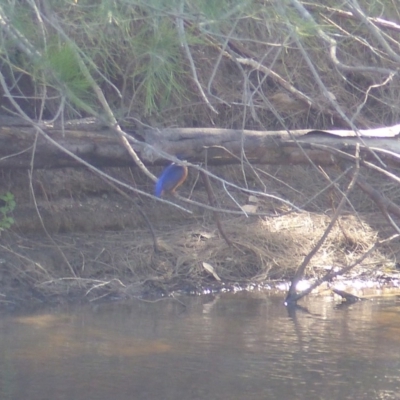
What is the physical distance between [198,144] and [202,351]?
4.74 ft

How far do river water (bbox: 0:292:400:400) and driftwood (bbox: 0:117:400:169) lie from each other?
1.09 meters

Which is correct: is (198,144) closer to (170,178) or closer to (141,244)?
(170,178)

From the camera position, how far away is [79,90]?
4152mm

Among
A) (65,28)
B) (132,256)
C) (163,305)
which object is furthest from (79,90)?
(132,256)

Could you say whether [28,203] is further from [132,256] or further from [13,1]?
[13,1]

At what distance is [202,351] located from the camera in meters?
5.27

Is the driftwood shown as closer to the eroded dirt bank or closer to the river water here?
the eroded dirt bank

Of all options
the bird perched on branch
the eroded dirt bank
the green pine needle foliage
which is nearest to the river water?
the eroded dirt bank

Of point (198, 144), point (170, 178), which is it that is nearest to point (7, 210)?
point (170, 178)

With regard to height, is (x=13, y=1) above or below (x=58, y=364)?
above

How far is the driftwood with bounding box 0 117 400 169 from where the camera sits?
5.84 meters

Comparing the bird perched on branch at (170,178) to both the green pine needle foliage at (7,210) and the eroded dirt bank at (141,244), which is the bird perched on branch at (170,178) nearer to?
the eroded dirt bank at (141,244)

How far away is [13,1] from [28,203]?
3.62 metres

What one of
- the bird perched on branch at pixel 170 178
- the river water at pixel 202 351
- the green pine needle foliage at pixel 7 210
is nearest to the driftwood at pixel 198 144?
the bird perched on branch at pixel 170 178
